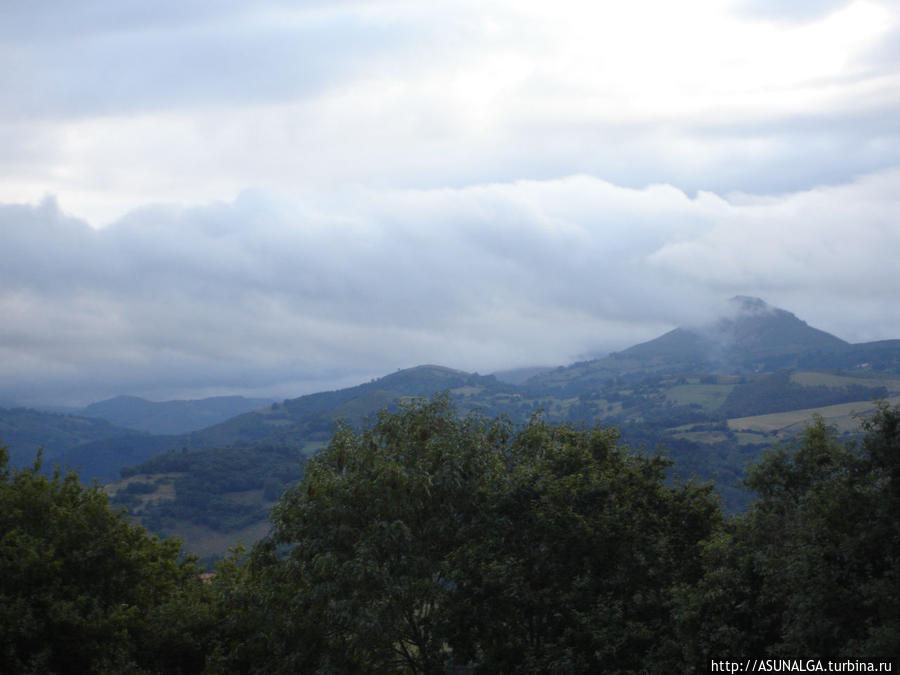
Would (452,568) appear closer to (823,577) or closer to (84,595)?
(823,577)

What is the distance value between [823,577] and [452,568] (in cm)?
1280

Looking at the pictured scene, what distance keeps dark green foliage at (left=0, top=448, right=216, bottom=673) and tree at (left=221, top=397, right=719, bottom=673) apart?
3.18 metres

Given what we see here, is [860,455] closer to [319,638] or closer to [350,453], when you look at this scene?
[350,453]

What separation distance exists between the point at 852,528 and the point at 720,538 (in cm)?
574

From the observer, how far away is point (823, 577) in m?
21.2

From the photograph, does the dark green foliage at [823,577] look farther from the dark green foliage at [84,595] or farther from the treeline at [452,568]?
the dark green foliage at [84,595]

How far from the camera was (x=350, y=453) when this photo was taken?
97.9ft

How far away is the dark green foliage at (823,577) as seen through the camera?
20.5 meters

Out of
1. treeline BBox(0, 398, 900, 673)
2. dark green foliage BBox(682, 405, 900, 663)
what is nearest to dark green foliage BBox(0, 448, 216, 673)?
treeline BBox(0, 398, 900, 673)

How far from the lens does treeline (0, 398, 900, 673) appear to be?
2517 cm

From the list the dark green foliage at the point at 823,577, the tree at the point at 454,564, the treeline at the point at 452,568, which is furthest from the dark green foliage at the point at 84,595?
the dark green foliage at the point at 823,577

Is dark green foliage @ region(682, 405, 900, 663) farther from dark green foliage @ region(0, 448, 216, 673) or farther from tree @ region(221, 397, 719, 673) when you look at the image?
dark green foliage @ region(0, 448, 216, 673)

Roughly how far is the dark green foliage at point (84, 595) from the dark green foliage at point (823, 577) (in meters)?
20.5

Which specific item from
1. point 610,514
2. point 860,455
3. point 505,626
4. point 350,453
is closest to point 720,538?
point 610,514
